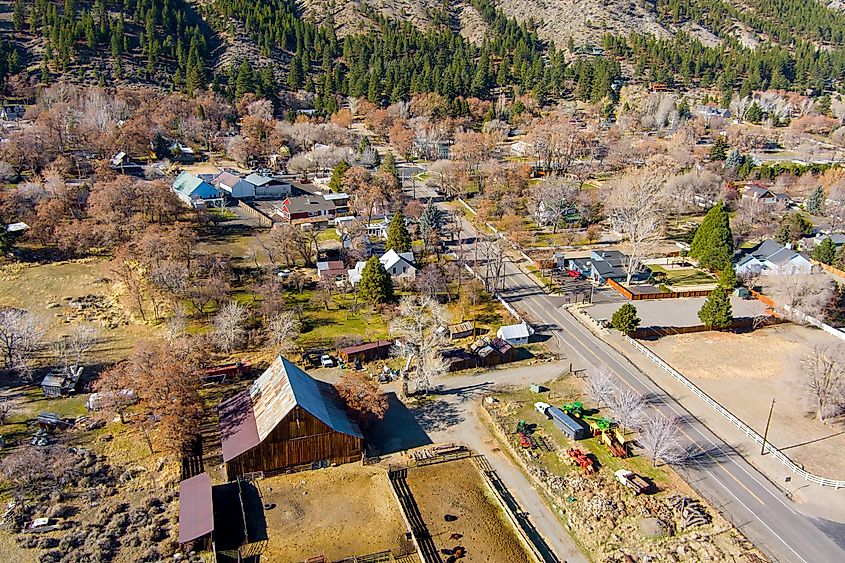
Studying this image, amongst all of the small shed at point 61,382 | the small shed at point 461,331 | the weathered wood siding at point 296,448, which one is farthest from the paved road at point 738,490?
the small shed at point 61,382

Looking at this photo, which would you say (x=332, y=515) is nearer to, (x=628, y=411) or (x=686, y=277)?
(x=628, y=411)

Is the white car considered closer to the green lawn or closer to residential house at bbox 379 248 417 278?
residential house at bbox 379 248 417 278

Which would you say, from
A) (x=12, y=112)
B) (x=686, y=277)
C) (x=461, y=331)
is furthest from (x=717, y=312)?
(x=12, y=112)

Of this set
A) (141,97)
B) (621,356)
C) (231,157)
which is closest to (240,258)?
(621,356)

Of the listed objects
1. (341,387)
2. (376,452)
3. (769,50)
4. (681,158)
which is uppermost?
(769,50)

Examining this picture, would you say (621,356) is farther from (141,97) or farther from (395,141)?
(141,97)

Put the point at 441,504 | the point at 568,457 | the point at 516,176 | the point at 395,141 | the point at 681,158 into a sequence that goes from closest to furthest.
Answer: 1. the point at 441,504
2. the point at 568,457
3. the point at 516,176
4. the point at 681,158
5. the point at 395,141

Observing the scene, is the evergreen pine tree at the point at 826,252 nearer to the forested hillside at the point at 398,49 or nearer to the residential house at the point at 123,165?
the forested hillside at the point at 398,49
